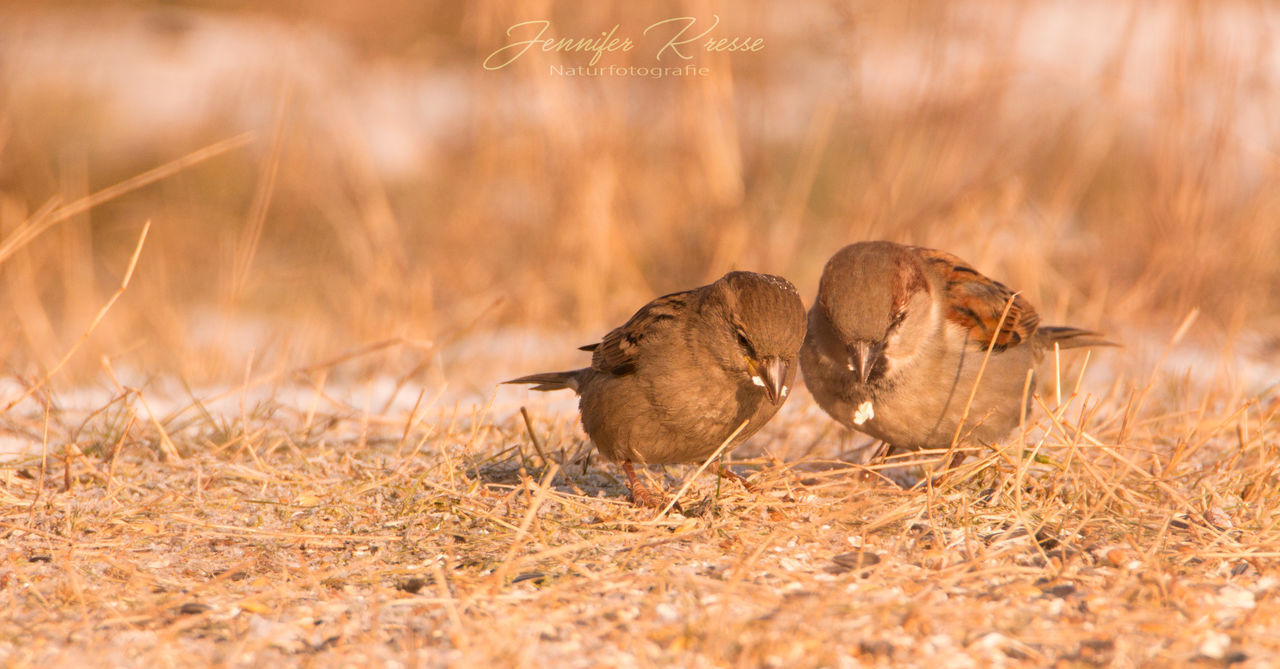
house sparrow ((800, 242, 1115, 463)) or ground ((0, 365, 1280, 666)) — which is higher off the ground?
house sparrow ((800, 242, 1115, 463))

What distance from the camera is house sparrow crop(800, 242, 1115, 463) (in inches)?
145

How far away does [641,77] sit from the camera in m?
7.16

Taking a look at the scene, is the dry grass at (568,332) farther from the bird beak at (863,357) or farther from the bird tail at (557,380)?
the bird beak at (863,357)

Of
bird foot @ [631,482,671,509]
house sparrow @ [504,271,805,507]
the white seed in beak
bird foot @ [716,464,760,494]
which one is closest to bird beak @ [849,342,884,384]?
the white seed in beak

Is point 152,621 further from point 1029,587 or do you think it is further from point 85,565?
point 1029,587

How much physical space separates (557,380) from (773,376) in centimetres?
113

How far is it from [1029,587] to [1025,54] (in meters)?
6.70

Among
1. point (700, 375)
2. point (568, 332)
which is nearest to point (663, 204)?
point (568, 332)

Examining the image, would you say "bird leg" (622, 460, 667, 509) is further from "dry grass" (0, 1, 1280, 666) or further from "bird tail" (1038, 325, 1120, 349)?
"bird tail" (1038, 325, 1120, 349)

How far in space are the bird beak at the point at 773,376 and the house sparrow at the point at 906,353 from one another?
36cm

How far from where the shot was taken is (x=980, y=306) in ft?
13.6

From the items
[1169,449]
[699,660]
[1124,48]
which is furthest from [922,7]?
[699,660]

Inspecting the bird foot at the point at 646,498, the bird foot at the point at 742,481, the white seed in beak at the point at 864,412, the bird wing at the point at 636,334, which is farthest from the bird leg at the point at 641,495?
the white seed in beak at the point at 864,412

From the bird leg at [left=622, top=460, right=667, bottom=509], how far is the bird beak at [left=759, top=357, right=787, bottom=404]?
0.44 meters
